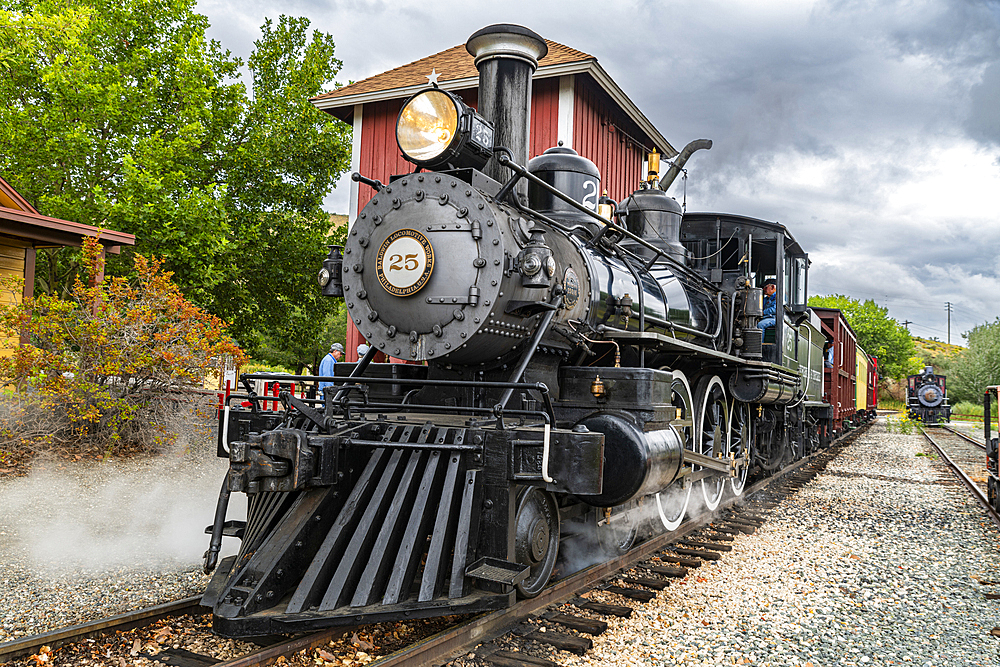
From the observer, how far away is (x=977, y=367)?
3462 cm

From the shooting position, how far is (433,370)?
453 centimetres

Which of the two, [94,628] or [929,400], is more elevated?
[929,400]

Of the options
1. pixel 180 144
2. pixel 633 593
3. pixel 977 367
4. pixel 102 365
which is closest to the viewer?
pixel 633 593

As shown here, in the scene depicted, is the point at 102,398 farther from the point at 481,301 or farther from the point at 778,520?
the point at 778,520

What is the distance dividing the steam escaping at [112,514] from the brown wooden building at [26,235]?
380cm

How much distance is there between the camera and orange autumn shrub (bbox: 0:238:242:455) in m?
8.26

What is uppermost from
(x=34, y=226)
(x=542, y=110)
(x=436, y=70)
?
(x=436, y=70)

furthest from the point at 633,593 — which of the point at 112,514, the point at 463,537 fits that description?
the point at 112,514

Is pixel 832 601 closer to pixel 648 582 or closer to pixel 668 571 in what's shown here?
pixel 668 571

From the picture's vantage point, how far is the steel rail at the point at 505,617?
285 cm

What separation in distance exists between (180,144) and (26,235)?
171 inches

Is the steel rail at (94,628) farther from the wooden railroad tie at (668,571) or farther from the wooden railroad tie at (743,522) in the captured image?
the wooden railroad tie at (743,522)

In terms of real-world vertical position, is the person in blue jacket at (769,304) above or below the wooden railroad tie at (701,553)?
above

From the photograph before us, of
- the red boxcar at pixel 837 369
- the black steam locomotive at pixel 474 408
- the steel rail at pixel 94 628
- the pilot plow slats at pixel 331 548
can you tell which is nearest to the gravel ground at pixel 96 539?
the steel rail at pixel 94 628
